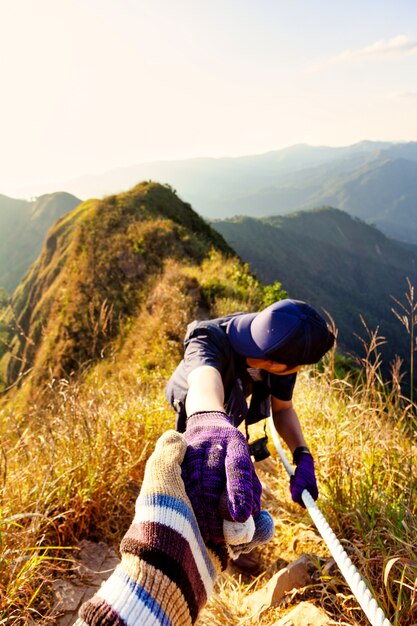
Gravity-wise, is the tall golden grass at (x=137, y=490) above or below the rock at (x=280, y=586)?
above

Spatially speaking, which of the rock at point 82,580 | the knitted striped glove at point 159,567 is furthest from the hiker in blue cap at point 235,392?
the rock at point 82,580

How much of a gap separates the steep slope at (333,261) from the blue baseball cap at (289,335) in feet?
348

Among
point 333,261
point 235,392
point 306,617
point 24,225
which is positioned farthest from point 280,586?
point 333,261

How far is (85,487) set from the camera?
8.85 feet

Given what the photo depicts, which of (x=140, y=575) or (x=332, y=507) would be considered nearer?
(x=140, y=575)

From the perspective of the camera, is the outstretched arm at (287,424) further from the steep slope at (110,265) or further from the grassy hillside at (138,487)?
the steep slope at (110,265)

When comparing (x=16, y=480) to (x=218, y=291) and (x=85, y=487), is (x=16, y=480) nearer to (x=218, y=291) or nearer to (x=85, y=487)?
(x=85, y=487)

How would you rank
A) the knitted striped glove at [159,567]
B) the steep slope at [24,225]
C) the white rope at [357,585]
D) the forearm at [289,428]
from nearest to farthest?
the knitted striped glove at [159,567] < the white rope at [357,585] < the forearm at [289,428] < the steep slope at [24,225]

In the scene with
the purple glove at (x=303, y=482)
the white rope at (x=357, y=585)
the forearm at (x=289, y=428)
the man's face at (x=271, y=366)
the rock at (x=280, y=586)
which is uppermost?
the man's face at (x=271, y=366)

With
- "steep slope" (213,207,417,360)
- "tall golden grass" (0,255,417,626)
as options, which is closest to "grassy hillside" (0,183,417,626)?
"tall golden grass" (0,255,417,626)

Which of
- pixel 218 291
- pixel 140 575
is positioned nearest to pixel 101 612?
pixel 140 575

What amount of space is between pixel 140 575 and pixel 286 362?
1.52 m

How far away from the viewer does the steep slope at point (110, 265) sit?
1631 cm

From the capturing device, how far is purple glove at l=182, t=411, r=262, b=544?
1.12 m
